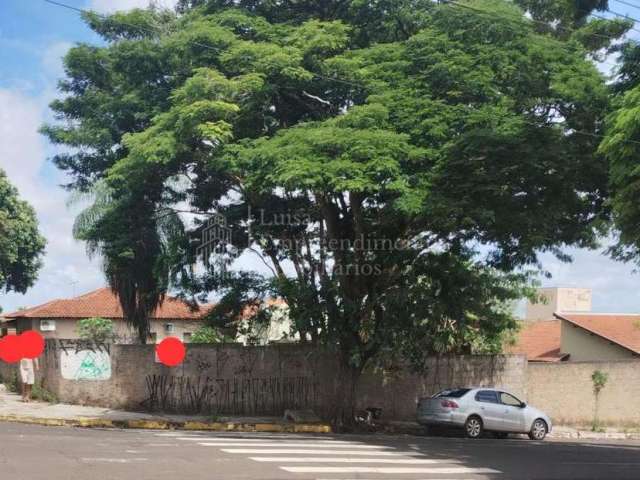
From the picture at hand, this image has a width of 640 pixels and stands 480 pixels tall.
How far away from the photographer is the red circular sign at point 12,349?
73.4 feet

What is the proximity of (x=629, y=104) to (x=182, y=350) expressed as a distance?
A: 13.7m

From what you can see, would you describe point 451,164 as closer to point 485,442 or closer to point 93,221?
point 485,442

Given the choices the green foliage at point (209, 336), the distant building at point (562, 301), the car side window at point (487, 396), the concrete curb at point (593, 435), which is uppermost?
the distant building at point (562, 301)

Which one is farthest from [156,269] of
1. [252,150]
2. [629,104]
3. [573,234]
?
[629,104]

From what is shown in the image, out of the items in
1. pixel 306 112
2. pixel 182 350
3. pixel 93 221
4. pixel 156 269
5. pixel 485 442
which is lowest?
pixel 485 442

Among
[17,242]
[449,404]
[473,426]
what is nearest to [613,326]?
[473,426]

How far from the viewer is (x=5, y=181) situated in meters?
41.1

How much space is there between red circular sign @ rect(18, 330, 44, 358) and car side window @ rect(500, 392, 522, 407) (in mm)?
13142

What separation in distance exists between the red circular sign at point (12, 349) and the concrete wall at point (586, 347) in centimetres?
2295

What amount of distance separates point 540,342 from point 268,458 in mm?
28438

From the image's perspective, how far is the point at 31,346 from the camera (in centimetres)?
2175

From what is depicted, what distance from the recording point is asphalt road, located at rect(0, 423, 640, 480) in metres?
10.8

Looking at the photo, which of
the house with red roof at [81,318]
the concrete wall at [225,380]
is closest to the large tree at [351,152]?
the concrete wall at [225,380]

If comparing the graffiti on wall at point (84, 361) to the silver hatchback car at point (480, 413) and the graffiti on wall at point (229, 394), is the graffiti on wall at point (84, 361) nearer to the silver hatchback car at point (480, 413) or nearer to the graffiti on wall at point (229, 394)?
the graffiti on wall at point (229, 394)
